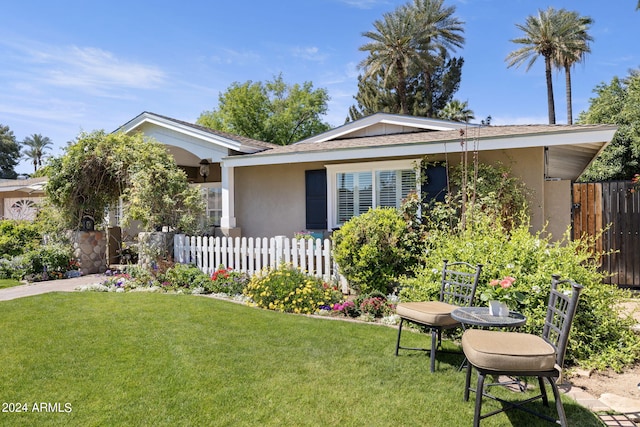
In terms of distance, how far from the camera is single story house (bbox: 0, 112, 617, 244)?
25.0 ft

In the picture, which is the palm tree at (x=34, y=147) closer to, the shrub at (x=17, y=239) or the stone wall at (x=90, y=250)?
the shrub at (x=17, y=239)

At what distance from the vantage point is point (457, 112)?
91.4 ft

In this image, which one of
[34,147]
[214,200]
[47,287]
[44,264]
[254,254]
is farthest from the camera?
[34,147]

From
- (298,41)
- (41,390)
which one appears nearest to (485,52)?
(298,41)

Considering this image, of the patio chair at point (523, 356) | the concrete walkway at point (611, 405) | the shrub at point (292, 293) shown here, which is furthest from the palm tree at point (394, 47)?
the patio chair at point (523, 356)

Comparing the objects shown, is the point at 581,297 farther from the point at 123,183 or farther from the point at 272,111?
the point at 272,111

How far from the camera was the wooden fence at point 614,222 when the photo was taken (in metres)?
8.04

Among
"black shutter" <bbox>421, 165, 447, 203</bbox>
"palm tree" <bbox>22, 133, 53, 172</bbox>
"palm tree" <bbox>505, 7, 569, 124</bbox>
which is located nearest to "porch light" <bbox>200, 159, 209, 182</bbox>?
"black shutter" <bbox>421, 165, 447, 203</bbox>

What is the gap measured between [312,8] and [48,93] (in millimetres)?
9728

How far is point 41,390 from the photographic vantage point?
338 centimetres

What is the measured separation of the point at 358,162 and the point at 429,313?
19.1 feet

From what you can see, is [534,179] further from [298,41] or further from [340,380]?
[298,41]

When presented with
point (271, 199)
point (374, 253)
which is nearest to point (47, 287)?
point (271, 199)

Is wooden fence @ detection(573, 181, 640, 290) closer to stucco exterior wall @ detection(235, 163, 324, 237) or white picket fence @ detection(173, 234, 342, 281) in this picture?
white picket fence @ detection(173, 234, 342, 281)
